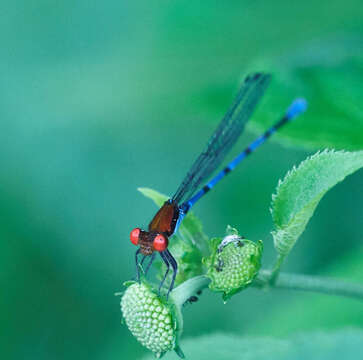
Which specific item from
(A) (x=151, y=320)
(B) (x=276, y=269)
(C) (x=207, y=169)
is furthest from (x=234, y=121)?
(A) (x=151, y=320)

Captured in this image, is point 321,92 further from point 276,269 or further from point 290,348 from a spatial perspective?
point 290,348

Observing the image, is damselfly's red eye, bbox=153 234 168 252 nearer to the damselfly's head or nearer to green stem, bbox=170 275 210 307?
the damselfly's head

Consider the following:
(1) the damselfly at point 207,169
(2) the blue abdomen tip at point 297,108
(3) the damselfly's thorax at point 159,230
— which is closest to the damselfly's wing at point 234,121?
(1) the damselfly at point 207,169

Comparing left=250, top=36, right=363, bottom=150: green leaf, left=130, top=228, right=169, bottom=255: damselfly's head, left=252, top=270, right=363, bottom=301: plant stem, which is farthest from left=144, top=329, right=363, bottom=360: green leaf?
left=250, top=36, right=363, bottom=150: green leaf

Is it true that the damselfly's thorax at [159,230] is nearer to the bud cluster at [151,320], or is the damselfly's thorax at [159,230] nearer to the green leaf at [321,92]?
the bud cluster at [151,320]

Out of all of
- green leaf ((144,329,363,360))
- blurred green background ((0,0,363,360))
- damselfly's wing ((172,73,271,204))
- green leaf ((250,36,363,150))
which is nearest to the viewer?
green leaf ((144,329,363,360))

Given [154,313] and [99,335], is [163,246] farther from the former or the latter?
[99,335]

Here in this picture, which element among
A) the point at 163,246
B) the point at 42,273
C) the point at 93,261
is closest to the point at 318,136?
the point at 163,246
